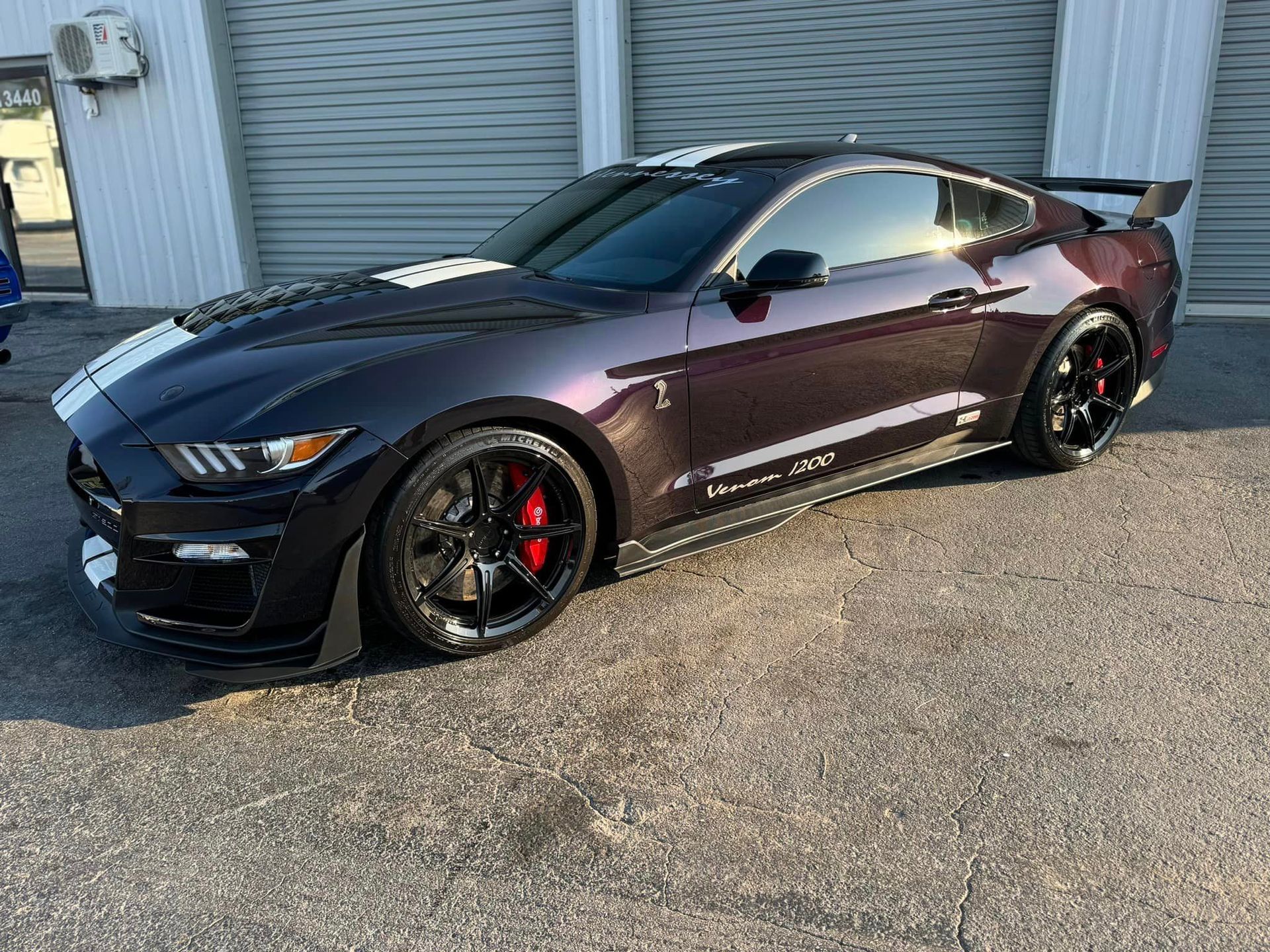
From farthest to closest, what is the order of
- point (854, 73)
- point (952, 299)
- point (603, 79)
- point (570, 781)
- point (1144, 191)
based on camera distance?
1. point (603, 79)
2. point (854, 73)
3. point (1144, 191)
4. point (952, 299)
5. point (570, 781)

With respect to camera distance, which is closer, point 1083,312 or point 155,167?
point 1083,312

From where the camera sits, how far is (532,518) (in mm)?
3266

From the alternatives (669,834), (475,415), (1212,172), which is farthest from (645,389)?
(1212,172)

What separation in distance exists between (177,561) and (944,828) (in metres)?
2.19

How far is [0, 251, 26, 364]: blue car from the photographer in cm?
581

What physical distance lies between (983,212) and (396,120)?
6.94 m

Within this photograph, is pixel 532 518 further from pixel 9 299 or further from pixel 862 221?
pixel 9 299

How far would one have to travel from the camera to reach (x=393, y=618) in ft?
9.82

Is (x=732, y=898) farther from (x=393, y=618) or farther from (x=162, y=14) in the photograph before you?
(x=162, y=14)

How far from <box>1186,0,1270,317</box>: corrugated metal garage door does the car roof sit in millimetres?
4969

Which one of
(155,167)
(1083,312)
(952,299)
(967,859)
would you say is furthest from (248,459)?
(155,167)

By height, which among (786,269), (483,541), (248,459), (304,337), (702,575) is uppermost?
(786,269)

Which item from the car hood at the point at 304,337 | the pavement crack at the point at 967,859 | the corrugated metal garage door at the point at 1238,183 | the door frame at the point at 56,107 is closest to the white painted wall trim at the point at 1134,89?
the corrugated metal garage door at the point at 1238,183

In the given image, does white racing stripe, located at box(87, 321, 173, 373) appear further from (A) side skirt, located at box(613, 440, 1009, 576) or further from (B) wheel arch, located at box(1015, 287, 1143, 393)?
(B) wheel arch, located at box(1015, 287, 1143, 393)
